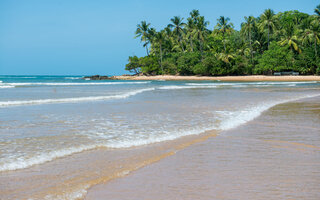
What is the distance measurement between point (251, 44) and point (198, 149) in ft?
222

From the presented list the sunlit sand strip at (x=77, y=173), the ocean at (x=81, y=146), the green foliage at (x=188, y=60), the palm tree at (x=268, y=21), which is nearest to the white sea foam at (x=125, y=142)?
the ocean at (x=81, y=146)

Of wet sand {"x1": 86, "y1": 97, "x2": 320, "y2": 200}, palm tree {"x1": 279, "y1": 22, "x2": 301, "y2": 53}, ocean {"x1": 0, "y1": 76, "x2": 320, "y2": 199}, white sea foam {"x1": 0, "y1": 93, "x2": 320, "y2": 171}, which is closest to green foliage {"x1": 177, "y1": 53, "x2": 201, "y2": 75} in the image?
palm tree {"x1": 279, "y1": 22, "x2": 301, "y2": 53}

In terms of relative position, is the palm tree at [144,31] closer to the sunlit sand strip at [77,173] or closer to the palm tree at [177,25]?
the palm tree at [177,25]

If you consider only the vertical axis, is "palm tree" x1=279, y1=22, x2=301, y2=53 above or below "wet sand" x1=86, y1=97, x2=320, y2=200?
above

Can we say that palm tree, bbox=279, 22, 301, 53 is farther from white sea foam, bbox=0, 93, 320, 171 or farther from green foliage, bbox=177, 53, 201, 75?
white sea foam, bbox=0, 93, 320, 171

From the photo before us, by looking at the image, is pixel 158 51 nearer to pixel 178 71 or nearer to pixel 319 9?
→ pixel 178 71

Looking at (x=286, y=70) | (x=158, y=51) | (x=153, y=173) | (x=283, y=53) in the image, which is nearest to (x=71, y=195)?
(x=153, y=173)

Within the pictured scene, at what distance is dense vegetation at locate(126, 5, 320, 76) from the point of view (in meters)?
58.0

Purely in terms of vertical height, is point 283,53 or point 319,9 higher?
point 319,9

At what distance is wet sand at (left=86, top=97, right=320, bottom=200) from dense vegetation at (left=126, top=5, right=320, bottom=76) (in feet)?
188

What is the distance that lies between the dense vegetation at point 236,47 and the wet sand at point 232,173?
57449 mm

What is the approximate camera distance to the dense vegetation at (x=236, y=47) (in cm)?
5803

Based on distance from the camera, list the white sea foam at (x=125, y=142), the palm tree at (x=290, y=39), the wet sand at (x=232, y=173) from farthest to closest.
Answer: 1. the palm tree at (x=290, y=39)
2. the white sea foam at (x=125, y=142)
3. the wet sand at (x=232, y=173)

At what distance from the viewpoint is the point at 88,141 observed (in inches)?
221
